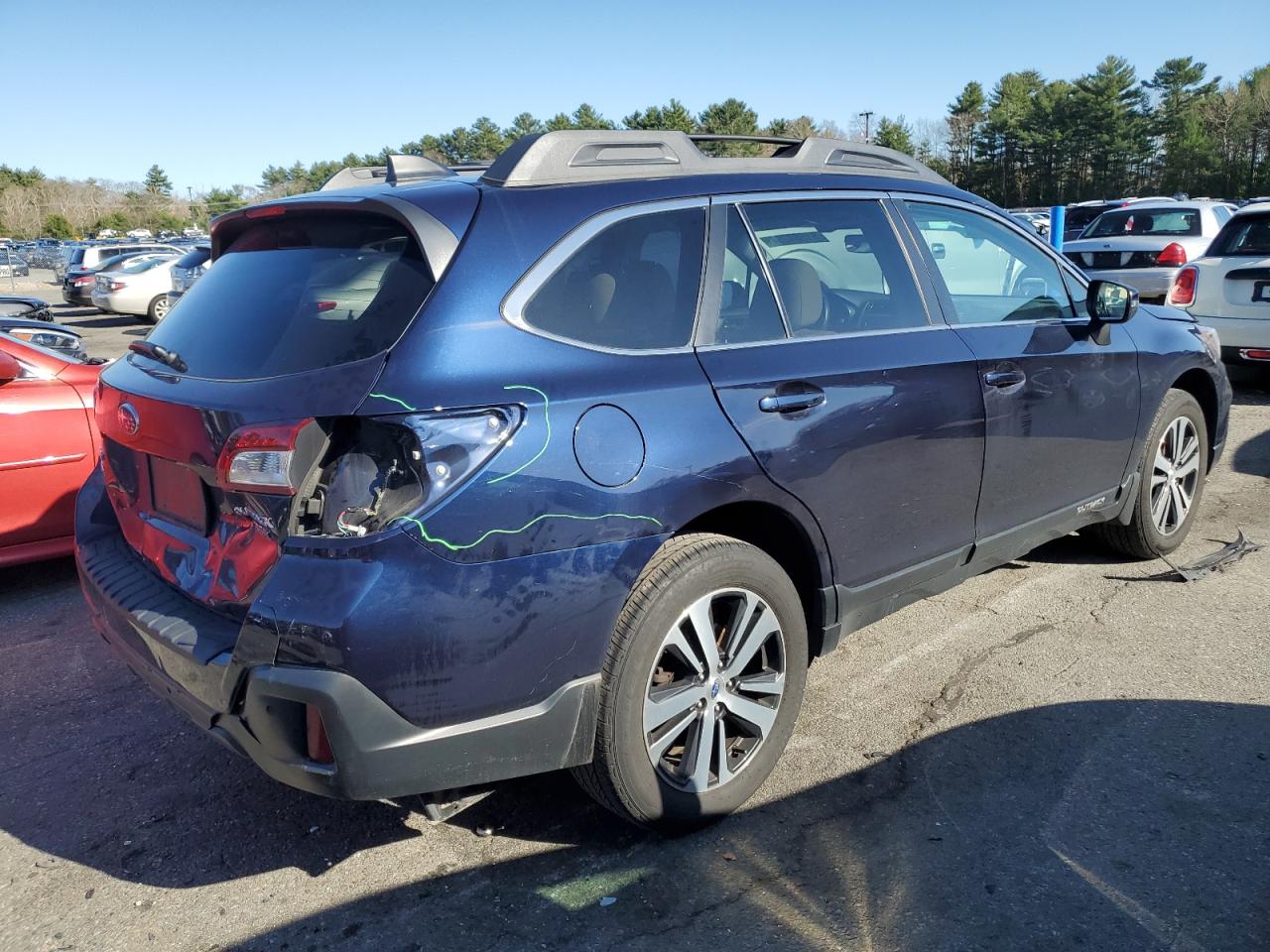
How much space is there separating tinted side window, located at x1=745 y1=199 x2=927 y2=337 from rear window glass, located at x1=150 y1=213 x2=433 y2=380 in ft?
3.85

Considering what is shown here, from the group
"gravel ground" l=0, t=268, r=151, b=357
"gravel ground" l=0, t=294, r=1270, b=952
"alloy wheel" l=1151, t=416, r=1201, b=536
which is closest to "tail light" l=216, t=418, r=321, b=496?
"gravel ground" l=0, t=294, r=1270, b=952

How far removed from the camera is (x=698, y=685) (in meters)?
2.77

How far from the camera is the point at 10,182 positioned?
72.0 meters

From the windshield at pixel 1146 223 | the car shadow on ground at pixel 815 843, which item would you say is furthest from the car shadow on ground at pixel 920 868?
the windshield at pixel 1146 223

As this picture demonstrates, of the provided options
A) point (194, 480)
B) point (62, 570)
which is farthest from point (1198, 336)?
point (62, 570)

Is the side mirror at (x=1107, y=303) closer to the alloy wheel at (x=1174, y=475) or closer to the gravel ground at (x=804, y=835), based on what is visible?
the alloy wheel at (x=1174, y=475)

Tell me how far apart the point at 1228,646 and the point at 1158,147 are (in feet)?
233

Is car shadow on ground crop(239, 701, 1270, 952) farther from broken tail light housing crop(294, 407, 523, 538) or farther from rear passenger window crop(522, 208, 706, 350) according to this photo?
rear passenger window crop(522, 208, 706, 350)

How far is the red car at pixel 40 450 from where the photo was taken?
4789 millimetres

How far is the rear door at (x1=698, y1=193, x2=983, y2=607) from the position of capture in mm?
2885

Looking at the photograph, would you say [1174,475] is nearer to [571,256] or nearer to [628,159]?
[628,159]

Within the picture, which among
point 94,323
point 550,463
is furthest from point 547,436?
point 94,323

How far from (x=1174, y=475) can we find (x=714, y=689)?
3174 millimetres

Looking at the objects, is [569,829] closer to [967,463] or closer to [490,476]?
[490,476]
